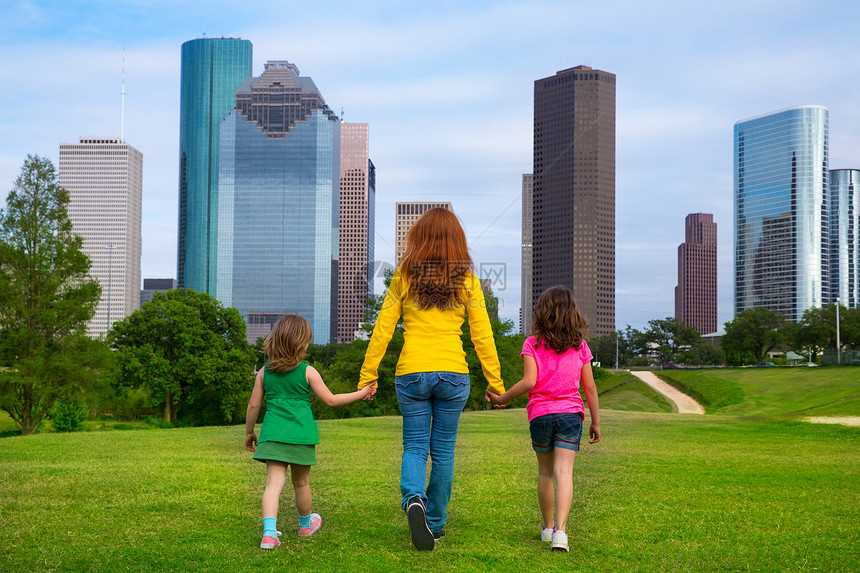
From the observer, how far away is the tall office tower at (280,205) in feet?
519

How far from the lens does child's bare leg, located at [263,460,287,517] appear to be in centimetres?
460

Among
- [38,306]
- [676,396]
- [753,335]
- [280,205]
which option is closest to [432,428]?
[38,306]

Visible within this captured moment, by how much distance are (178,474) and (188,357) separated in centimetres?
3403

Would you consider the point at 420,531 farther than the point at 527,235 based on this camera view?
No

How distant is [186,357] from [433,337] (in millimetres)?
38182

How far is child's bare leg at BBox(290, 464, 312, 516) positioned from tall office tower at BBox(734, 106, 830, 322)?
183 m

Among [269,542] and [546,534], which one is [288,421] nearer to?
[269,542]

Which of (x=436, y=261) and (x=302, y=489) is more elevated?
(x=436, y=261)

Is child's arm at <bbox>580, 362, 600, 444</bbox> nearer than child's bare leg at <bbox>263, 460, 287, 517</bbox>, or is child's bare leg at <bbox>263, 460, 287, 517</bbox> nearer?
child's bare leg at <bbox>263, 460, 287, 517</bbox>

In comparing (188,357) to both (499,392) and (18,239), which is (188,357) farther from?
(499,392)

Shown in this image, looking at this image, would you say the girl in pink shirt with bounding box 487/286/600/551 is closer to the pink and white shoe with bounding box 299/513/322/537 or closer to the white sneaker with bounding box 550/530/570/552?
the white sneaker with bounding box 550/530/570/552

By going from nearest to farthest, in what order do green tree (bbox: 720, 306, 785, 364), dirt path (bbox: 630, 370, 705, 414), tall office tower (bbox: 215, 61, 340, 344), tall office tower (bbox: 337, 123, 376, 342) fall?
dirt path (bbox: 630, 370, 705, 414), green tree (bbox: 720, 306, 785, 364), tall office tower (bbox: 215, 61, 340, 344), tall office tower (bbox: 337, 123, 376, 342)

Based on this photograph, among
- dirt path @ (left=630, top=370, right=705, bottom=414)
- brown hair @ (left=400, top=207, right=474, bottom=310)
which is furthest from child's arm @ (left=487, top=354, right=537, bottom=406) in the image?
dirt path @ (left=630, top=370, right=705, bottom=414)

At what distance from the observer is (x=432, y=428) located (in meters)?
4.86
